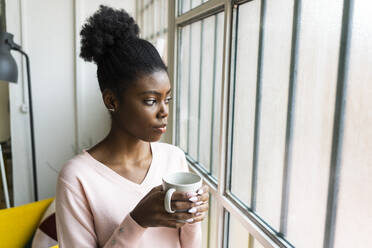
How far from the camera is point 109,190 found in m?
0.80

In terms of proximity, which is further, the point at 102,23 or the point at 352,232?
the point at 102,23

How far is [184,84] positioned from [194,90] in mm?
149

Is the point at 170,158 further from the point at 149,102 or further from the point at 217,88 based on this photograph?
the point at 217,88

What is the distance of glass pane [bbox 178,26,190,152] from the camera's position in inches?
67.8

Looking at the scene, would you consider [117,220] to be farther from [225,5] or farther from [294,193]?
[225,5]

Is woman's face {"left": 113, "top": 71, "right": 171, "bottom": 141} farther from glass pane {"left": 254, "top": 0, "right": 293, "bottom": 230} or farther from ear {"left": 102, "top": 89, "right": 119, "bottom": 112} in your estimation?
glass pane {"left": 254, "top": 0, "right": 293, "bottom": 230}

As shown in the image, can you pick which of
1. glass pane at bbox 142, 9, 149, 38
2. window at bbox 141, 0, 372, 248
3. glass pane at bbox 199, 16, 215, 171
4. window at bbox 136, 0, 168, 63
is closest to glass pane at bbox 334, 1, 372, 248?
window at bbox 141, 0, 372, 248

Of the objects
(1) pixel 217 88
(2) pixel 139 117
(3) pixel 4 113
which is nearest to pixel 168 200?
(2) pixel 139 117

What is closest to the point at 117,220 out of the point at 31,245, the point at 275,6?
the point at 275,6

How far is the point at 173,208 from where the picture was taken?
2.11 ft

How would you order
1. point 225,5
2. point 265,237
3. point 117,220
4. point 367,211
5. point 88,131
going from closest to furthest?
point 367,211, point 117,220, point 265,237, point 225,5, point 88,131

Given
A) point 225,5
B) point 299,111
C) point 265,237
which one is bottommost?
point 265,237

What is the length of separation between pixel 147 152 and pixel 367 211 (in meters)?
0.59

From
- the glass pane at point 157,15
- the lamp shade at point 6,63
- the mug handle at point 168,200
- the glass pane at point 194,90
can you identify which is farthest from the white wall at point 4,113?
the mug handle at point 168,200
